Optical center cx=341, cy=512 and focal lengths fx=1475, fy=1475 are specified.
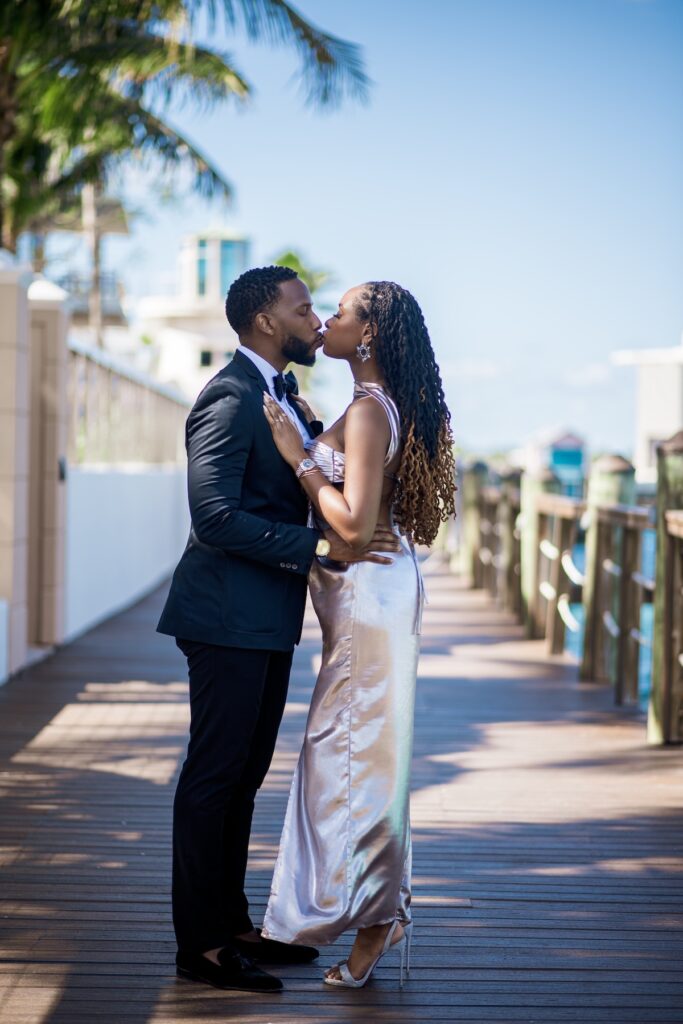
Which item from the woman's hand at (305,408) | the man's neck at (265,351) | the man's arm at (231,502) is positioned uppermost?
the man's neck at (265,351)

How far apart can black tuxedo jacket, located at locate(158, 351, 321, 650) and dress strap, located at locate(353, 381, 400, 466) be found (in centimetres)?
27

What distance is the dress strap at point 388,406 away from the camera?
3887 millimetres

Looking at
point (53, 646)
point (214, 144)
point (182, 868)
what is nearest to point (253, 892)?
point (182, 868)

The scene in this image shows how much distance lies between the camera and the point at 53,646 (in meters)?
10.7

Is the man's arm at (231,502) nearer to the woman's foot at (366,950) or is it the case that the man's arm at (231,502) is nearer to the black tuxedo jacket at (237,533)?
the black tuxedo jacket at (237,533)

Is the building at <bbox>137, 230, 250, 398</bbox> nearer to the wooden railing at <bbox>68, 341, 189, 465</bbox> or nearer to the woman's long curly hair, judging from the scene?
the wooden railing at <bbox>68, 341, 189, 465</bbox>

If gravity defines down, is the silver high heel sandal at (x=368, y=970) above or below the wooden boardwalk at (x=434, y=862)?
above

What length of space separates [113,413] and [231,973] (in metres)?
10.8

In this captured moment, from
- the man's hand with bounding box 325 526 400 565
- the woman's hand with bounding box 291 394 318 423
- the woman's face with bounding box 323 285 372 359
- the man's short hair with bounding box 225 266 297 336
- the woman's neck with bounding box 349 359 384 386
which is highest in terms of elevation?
the man's short hair with bounding box 225 266 297 336

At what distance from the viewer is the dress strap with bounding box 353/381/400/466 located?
3887 millimetres

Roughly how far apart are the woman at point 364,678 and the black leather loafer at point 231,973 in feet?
0.37

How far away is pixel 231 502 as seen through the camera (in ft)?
12.4

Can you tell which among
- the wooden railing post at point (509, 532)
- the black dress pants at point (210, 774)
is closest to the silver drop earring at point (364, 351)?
the black dress pants at point (210, 774)

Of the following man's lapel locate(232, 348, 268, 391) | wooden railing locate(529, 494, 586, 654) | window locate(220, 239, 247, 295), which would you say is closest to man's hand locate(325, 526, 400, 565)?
man's lapel locate(232, 348, 268, 391)
